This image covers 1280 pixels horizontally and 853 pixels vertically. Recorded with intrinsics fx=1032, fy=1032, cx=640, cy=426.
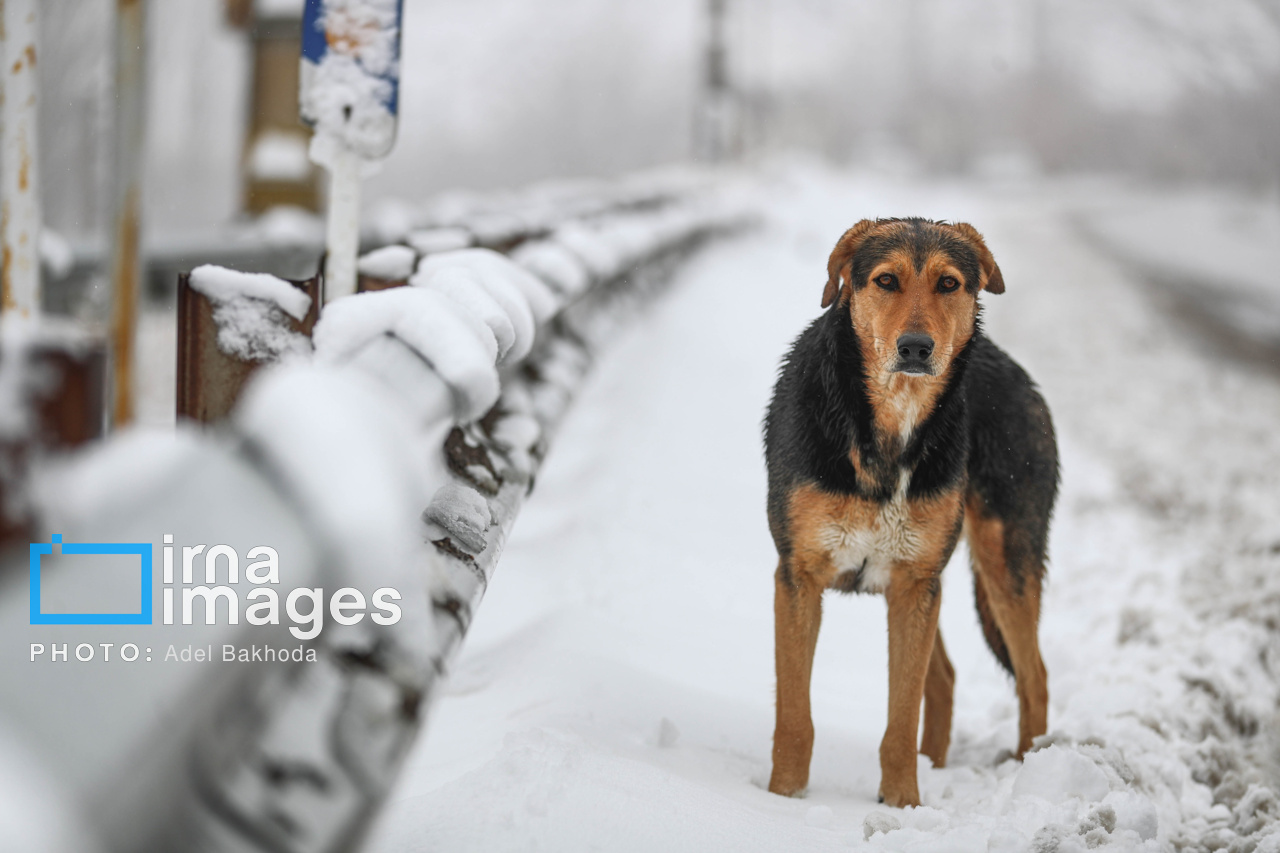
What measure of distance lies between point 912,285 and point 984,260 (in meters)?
0.21

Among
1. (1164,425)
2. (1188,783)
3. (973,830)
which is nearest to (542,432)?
(973,830)

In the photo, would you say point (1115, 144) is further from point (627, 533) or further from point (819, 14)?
point (627, 533)

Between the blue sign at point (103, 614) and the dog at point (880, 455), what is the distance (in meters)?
1.60

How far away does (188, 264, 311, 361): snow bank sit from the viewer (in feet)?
6.82

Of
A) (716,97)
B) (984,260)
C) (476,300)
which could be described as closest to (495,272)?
(476,300)

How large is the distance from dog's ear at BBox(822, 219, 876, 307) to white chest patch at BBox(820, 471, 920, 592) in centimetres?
46

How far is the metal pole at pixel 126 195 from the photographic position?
307 centimetres

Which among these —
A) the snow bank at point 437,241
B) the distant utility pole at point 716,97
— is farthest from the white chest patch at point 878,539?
the distant utility pole at point 716,97

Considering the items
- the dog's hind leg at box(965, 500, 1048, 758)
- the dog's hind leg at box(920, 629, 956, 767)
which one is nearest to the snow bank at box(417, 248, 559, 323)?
the dog's hind leg at box(965, 500, 1048, 758)

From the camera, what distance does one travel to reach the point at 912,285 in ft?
7.29

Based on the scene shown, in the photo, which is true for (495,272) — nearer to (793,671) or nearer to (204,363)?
(204,363)

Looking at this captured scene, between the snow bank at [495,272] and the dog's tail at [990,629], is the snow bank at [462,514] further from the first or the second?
the dog's tail at [990,629]

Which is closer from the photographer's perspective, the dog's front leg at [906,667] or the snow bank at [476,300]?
the snow bank at [476,300]

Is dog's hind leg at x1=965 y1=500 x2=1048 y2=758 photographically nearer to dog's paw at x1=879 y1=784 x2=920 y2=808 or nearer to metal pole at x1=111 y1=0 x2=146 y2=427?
dog's paw at x1=879 y1=784 x2=920 y2=808
